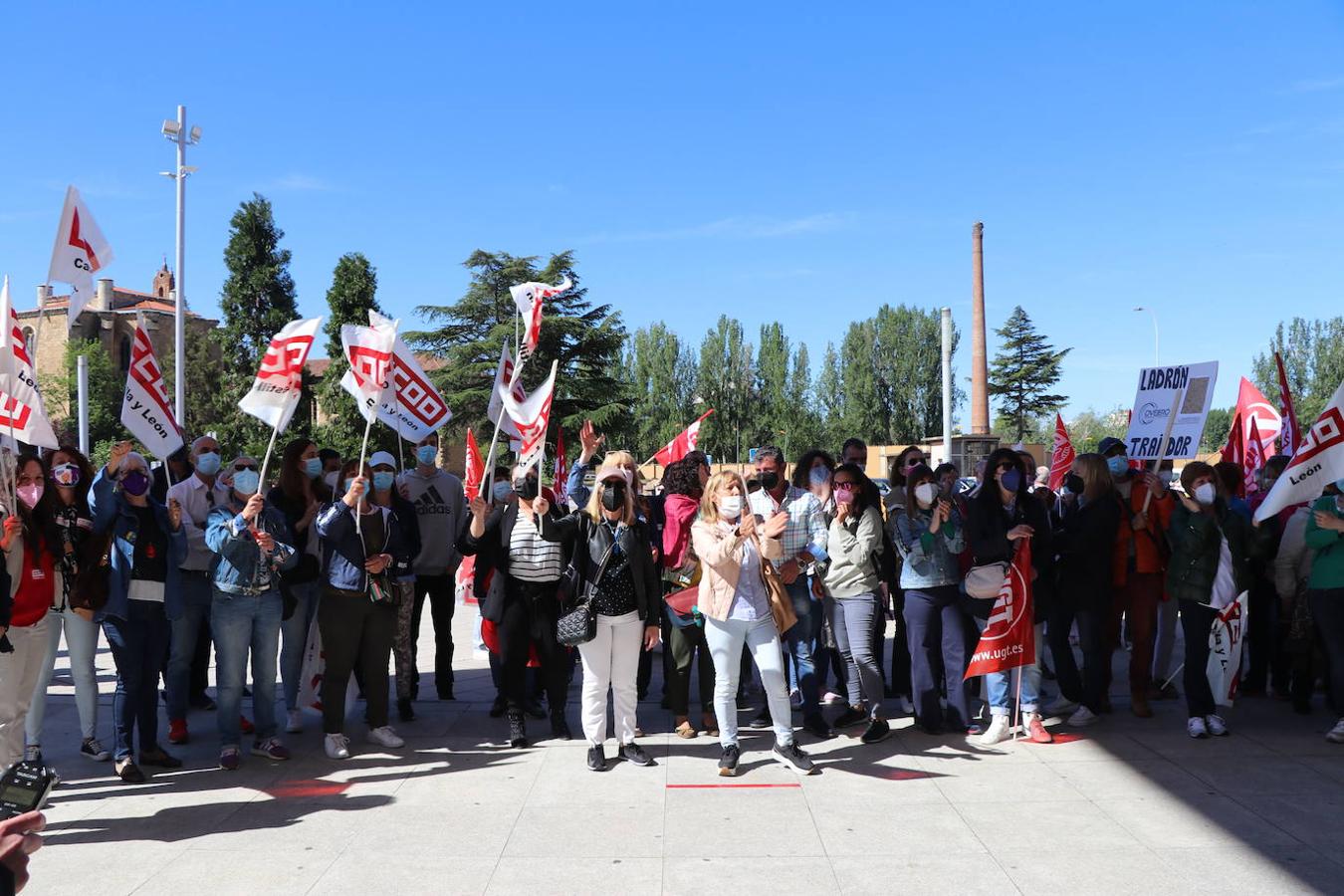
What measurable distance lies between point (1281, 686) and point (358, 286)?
42216 mm

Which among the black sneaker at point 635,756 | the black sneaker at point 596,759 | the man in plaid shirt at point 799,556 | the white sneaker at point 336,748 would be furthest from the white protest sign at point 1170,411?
the white sneaker at point 336,748

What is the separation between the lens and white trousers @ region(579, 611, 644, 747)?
21.9ft

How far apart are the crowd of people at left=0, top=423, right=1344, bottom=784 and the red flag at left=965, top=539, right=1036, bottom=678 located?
0.12 metres

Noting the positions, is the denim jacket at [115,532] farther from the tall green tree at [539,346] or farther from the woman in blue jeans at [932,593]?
the tall green tree at [539,346]

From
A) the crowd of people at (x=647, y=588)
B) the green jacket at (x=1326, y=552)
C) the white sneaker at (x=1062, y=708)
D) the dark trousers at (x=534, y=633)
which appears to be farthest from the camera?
the white sneaker at (x=1062, y=708)

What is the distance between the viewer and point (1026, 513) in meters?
7.25

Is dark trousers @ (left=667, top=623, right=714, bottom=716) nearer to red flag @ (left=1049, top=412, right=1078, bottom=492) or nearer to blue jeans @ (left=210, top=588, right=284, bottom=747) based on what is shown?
blue jeans @ (left=210, top=588, right=284, bottom=747)

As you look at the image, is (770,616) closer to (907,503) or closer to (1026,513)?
(907,503)

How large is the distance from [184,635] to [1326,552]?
7.94 metres

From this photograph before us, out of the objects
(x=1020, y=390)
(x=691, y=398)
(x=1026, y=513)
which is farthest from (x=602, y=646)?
(x=1020, y=390)

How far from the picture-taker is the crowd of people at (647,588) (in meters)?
6.40

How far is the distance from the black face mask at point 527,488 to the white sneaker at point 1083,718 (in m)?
4.31

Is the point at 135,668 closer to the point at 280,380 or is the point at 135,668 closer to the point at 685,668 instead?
the point at 280,380

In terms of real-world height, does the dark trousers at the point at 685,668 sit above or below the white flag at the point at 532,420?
below
